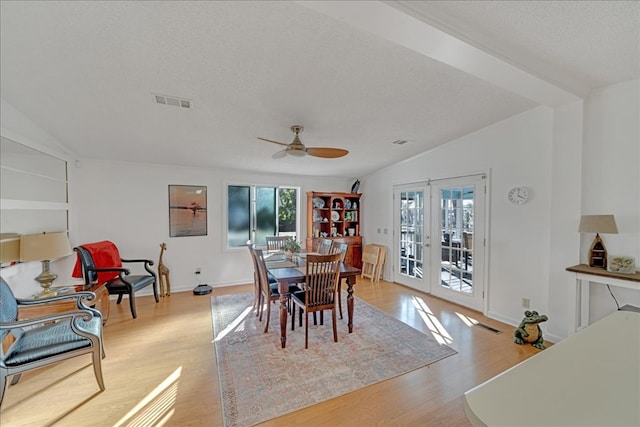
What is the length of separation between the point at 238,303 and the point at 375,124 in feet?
10.7

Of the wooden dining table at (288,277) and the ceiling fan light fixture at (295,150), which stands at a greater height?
the ceiling fan light fixture at (295,150)

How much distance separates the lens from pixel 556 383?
779 millimetres

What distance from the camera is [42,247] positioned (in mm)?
2768

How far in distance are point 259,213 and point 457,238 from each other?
3637 mm

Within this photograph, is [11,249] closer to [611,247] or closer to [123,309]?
[123,309]

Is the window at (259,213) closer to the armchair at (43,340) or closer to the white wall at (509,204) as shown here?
the white wall at (509,204)

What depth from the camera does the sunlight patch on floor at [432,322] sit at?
3.02 m

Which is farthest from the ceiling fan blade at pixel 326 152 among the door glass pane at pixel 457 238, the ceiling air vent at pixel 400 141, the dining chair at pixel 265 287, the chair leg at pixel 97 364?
the chair leg at pixel 97 364

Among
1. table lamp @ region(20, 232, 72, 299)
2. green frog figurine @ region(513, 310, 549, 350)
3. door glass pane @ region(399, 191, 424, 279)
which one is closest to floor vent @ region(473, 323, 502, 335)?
green frog figurine @ region(513, 310, 549, 350)

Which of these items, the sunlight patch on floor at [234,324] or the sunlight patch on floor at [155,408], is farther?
the sunlight patch on floor at [234,324]

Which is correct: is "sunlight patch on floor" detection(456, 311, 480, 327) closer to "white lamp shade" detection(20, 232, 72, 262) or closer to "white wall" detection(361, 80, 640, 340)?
"white wall" detection(361, 80, 640, 340)

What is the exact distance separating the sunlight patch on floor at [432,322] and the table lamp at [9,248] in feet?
14.7

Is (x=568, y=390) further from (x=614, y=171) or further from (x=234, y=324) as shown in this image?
(x=234, y=324)

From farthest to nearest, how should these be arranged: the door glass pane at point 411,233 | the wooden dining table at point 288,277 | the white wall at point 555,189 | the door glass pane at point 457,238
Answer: the door glass pane at point 411,233 < the door glass pane at point 457,238 < the wooden dining table at point 288,277 < the white wall at point 555,189
